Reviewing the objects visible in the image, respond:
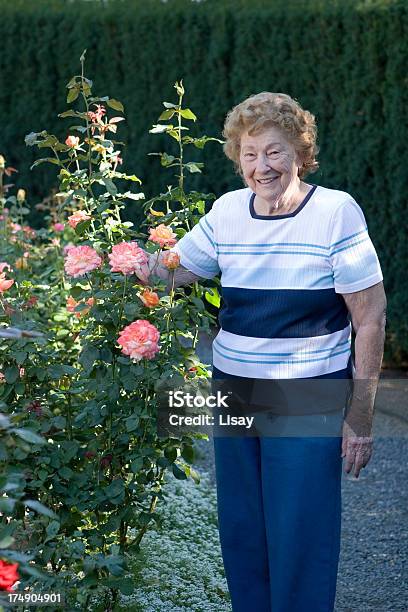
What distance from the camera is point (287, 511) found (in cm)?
277

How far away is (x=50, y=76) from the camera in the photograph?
9219 mm

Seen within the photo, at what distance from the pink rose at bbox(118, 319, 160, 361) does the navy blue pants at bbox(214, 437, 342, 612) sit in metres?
0.36

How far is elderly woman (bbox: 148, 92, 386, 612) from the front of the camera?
2.72 meters

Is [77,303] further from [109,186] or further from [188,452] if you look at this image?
[188,452]

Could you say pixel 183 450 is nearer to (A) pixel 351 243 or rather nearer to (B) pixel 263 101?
(A) pixel 351 243

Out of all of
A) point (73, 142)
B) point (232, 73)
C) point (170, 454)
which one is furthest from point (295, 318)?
point (232, 73)

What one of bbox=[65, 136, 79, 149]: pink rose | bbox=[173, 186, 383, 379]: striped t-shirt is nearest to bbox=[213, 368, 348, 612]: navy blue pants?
bbox=[173, 186, 383, 379]: striped t-shirt

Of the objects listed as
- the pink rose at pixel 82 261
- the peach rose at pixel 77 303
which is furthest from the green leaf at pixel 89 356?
the pink rose at pixel 82 261

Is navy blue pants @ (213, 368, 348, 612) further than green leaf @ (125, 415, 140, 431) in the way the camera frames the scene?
No

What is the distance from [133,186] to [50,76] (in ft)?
5.13

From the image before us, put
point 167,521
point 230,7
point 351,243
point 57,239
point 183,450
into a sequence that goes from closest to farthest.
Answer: point 351,243, point 183,450, point 167,521, point 57,239, point 230,7

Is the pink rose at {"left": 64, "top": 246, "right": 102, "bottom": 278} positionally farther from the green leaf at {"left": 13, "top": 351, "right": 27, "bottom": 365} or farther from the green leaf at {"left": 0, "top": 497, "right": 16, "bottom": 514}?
the green leaf at {"left": 0, "top": 497, "right": 16, "bottom": 514}

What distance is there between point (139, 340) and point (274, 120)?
2.14 feet

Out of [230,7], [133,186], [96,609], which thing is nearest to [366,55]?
[230,7]
